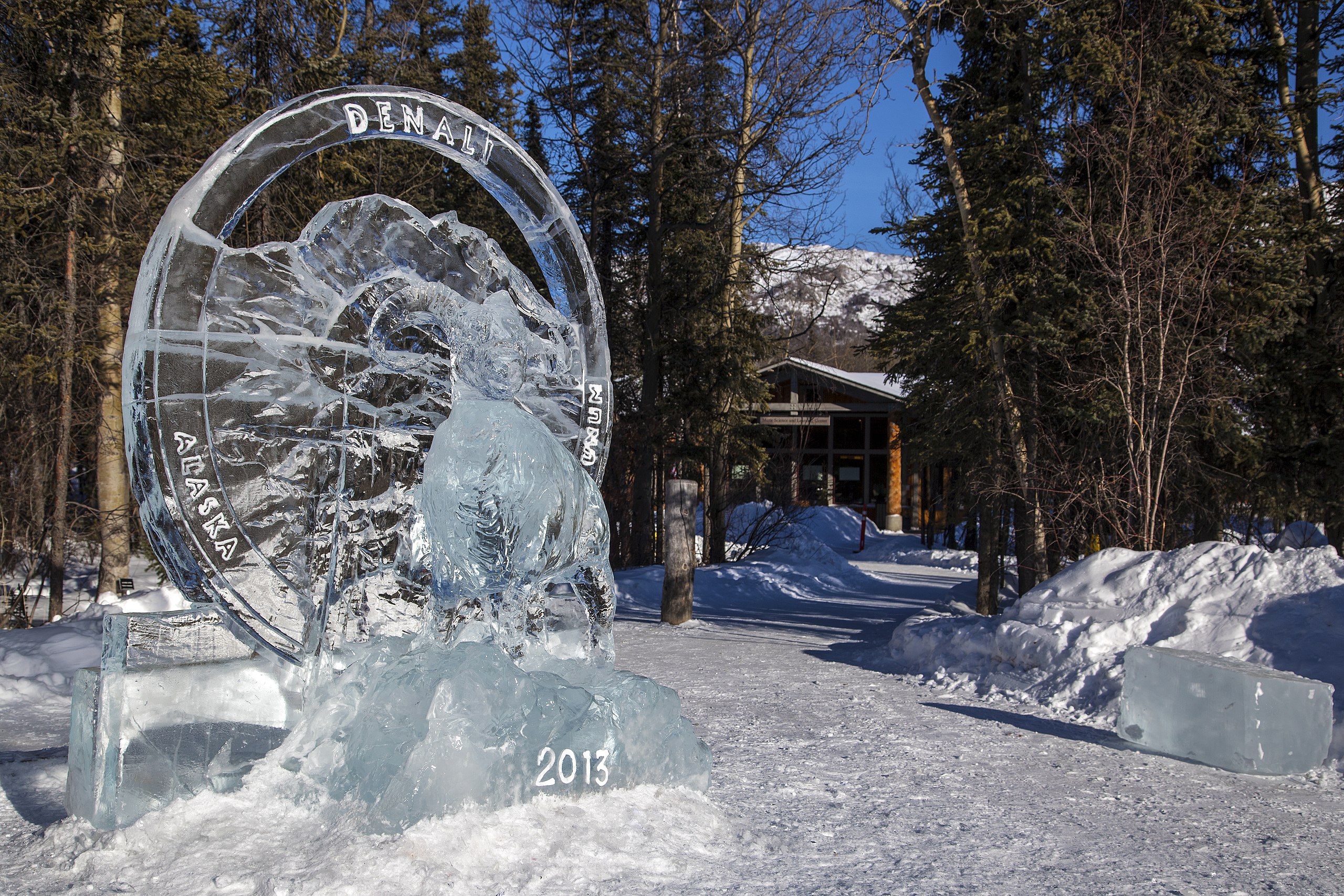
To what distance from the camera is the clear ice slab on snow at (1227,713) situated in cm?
544

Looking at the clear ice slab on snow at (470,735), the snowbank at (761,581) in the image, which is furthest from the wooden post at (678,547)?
the clear ice slab on snow at (470,735)

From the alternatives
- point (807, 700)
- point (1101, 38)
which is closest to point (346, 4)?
point (1101, 38)

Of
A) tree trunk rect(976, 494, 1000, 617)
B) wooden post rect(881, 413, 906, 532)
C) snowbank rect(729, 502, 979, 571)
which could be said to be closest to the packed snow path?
tree trunk rect(976, 494, 1000, 617)

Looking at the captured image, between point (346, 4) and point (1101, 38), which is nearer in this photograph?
point (1101, 38)

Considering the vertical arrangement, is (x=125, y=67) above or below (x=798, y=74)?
below

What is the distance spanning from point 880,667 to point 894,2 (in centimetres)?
773

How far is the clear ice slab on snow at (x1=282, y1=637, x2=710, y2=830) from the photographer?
13.2 feet

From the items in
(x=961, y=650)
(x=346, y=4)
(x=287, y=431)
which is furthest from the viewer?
(x=346, y=4)

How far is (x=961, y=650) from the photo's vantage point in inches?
337

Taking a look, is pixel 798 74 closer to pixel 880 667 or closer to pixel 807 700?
pixel 880 667

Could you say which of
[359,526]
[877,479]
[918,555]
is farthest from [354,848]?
[877,479]

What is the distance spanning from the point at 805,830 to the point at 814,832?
0.15ft

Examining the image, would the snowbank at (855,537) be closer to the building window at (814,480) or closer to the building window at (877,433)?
the building window at (814,480)

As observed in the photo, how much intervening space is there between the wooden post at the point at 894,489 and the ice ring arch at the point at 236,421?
27245 millimetres
